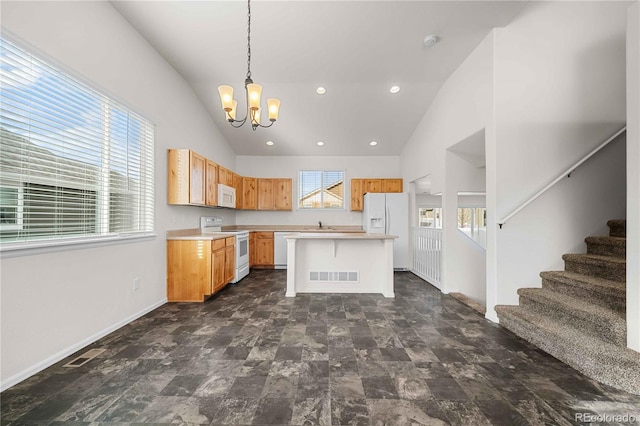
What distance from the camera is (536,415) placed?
1471mm

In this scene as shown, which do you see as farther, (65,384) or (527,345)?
(527,345)

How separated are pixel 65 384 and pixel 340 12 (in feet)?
14.0

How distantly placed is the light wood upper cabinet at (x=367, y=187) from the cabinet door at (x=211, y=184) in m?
3.30

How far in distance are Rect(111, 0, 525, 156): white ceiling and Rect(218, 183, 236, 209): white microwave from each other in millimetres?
1397

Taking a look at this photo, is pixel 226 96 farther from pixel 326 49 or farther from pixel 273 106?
pixel 326 49

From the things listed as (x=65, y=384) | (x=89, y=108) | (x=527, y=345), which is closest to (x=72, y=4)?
(x=89, y=108)

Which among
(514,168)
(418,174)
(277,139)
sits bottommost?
(514,168)

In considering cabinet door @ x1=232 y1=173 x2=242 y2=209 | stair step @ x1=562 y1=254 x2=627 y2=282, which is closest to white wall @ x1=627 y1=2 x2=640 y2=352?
stair step @ x1=562 y1=254 x2=627 y2=282

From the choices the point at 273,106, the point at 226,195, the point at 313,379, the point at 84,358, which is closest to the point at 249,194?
the point at 226,195

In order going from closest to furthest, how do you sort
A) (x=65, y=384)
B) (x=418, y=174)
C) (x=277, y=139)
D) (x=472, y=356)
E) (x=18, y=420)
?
1. (x=18, y=420)
2. (x=65, y=384)
3. (x=472, y=356)
4. (x=418, y=174)
5. (x=277, y=139)

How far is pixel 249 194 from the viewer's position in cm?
617

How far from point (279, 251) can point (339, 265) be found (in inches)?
90.7

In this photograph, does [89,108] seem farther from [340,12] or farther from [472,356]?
[472,356]

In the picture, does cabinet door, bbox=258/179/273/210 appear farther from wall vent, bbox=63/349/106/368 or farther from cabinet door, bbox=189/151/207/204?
wall vent, bbox=63/349/106/368
